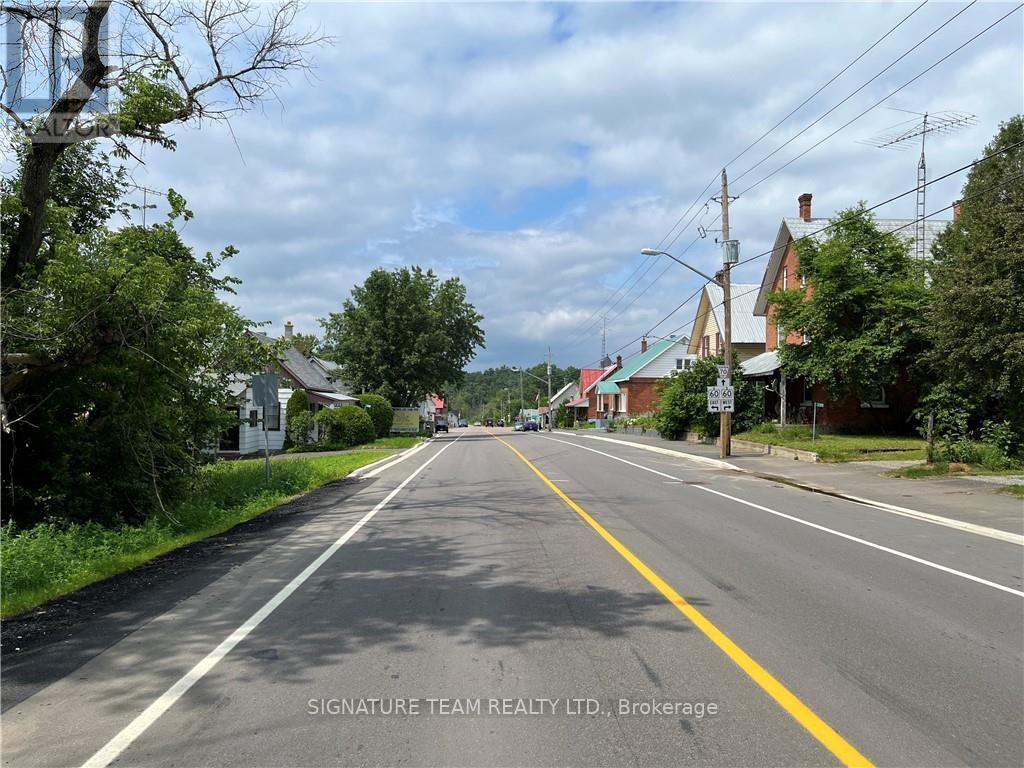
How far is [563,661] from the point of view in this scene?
5023 mm

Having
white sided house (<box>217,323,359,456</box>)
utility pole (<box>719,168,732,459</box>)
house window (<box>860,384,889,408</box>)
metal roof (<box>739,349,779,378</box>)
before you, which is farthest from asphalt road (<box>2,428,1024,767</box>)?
metal roof (<box>739,349,779,378</box>)

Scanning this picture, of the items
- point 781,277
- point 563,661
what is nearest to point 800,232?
point 781,277

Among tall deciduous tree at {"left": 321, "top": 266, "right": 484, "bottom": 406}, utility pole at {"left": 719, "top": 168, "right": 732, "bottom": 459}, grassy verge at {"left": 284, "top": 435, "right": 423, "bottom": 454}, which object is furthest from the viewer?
tall deciduous tree at {"left": 321, "top": 266, "right": 484, "bottom": 406}

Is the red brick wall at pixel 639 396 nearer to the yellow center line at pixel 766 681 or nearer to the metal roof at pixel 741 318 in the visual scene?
the metal roof at pixel 741 318

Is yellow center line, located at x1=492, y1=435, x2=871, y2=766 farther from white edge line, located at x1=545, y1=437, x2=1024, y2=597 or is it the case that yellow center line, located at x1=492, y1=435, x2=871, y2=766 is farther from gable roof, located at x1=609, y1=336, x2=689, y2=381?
gable roof, located at x1=609, y1=336, x2=689, y2=381

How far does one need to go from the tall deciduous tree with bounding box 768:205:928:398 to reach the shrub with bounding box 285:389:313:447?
79.3 feet

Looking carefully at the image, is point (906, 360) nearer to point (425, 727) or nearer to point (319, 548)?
point (319, 548)

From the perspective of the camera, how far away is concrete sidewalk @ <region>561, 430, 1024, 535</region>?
1263cm

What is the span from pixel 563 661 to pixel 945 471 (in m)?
17.2

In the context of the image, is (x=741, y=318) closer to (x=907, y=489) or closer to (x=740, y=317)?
(x=740, y=317)

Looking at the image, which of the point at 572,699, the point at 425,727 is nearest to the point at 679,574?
the point at 572,699

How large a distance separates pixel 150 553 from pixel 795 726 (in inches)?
335

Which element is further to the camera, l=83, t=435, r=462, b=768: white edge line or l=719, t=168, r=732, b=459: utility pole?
l=719, t=168, r=732, b=459: utility pole
